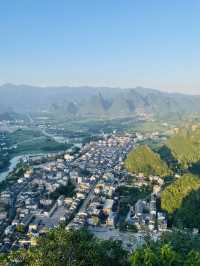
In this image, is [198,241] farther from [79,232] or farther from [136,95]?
[136,95]

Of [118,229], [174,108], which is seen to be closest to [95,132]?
[118,229]

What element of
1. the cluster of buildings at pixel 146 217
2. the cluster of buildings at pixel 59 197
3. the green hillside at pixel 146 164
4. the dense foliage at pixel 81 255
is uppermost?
the dense foliage at pixel 81 255

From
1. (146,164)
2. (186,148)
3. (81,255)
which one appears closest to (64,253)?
(81,255)

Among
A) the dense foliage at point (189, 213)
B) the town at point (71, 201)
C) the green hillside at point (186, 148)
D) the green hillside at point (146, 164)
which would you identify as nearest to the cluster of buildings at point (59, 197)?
the town at point (71, 201)

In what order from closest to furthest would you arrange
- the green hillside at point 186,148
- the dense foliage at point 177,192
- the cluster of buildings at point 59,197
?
the cluster of buildings at point 59,197 → the dense foliage at point 177,192 → the green hillside at point 186,148

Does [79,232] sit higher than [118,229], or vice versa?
[79,232]

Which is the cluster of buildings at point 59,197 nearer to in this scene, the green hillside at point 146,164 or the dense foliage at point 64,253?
the green hillside at point 146,164
